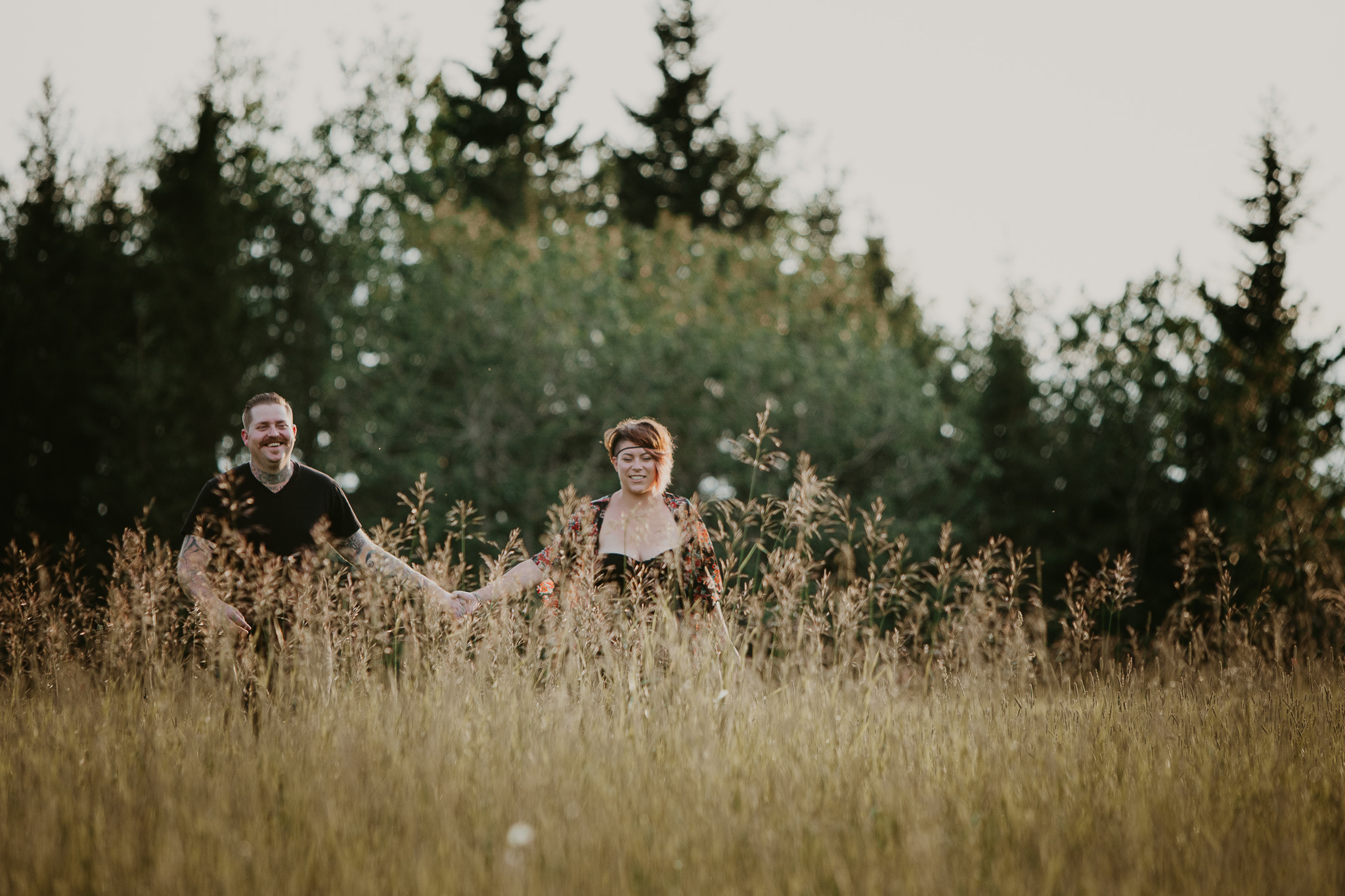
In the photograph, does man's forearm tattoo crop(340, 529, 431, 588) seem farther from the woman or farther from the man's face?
the man's face

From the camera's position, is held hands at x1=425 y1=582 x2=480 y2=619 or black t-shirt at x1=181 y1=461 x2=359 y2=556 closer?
held hands at x1=425 y1=582 x2=480 y2=619

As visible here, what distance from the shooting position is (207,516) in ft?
11.8

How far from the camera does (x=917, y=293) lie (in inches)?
1139

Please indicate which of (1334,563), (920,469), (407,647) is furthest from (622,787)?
(920,469)

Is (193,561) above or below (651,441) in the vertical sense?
below

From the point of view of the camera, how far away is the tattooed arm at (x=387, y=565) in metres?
3.54

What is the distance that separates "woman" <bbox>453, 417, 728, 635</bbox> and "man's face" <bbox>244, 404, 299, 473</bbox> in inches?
34.5

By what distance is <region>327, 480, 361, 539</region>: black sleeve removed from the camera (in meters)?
3.99

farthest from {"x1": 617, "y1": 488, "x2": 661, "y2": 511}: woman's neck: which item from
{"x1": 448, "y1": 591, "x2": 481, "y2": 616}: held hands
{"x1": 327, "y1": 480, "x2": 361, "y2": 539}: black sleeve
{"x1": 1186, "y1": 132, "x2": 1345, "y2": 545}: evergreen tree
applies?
{"x1": 1186, "y1": 132, "x2": 1345, "y2": 545}: evergreen tree

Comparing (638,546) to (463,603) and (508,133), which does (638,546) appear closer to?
(463,603)

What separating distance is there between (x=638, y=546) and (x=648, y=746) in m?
1.36

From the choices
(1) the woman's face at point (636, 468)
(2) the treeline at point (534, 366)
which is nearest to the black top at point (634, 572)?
(1) the woman's face at point (636, 468)

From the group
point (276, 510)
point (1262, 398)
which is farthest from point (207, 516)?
point (1262, 398)

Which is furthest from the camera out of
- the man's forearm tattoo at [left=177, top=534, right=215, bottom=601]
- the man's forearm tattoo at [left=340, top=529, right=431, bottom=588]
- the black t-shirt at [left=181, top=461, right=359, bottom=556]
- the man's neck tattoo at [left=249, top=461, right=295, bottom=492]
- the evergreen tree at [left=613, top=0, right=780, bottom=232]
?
the evergreen tree at [left=613, top=0, right=780, bottom=232]
